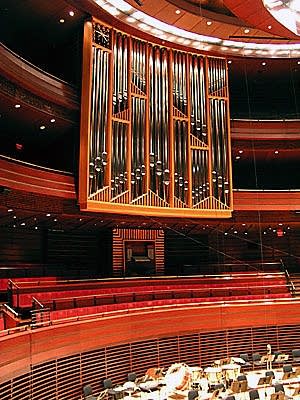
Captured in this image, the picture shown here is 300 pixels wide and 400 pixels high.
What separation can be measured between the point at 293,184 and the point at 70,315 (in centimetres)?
1197

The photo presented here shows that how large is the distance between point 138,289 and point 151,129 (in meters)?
4.54

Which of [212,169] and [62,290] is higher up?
[212,169]

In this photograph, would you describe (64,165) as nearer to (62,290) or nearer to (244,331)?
(62,290)

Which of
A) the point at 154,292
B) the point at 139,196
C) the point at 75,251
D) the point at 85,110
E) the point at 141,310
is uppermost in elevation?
the point at 85,110

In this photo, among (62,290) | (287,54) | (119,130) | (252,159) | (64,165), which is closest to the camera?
(62,290)

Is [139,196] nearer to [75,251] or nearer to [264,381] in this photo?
[75,251]

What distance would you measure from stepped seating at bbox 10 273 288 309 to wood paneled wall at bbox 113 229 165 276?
1054mm

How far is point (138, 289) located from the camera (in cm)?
1502

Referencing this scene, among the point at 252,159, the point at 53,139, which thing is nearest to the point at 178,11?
the point at 53,139

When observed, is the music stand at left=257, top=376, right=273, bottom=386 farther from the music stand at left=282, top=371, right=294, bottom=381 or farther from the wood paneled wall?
the wood paneled wall

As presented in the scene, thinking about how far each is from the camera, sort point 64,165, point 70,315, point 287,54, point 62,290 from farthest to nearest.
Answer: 1. point 287,54
2. point 64,165
3. point 62,290
4. point 70,315

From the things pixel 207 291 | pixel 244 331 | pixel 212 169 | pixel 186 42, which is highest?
pixel 186 42

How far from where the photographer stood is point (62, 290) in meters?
13.4

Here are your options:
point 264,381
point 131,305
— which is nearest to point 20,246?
point 131,305
